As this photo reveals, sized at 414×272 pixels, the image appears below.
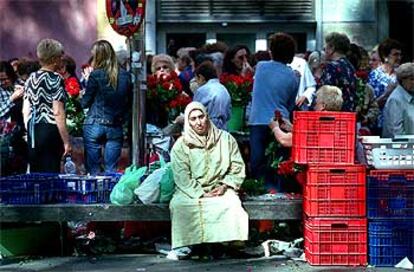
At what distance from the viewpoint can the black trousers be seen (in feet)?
35.7

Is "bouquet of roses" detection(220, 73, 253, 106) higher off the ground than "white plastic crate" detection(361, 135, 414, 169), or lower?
higher

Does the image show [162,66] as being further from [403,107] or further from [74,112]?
[403,107]

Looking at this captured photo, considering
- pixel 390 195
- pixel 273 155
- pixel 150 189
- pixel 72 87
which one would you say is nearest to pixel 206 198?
pixel 150 189

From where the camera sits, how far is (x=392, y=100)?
10.9 m

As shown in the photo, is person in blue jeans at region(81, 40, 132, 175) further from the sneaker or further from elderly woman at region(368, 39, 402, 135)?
elderly woman at region(368, 39, 402, 135)

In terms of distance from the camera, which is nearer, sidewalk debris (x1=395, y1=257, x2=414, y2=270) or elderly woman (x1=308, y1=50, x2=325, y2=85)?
sidewalk debris (x1=395, y1=257, x2=414, y2=270)

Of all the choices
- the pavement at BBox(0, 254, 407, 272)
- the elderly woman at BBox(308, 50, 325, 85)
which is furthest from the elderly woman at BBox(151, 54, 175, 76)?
the pavement at BBox(0, 254, 407, 272)

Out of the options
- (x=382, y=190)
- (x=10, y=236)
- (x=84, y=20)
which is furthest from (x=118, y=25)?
(x=84, y=20)

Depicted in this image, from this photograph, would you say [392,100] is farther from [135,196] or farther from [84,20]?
[84,20]

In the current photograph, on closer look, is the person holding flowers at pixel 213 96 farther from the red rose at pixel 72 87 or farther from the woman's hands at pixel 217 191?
the woman's hands at pixel 217 191

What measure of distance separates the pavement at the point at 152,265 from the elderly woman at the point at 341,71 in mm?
1865

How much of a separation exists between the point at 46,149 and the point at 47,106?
492 mm

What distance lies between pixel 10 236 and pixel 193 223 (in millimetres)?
1823

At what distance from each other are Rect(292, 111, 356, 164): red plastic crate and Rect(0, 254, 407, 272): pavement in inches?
38.6
